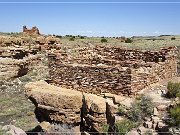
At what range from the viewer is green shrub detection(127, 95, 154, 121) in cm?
823

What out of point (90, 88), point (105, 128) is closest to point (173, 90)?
point (105, 128)

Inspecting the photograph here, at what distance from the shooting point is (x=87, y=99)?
1005cm

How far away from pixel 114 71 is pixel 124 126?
2.31 meters

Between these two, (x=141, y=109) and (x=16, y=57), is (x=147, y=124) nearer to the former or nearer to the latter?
(x=141, y=109)

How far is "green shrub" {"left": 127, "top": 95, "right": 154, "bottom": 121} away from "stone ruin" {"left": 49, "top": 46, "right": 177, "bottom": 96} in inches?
34.0

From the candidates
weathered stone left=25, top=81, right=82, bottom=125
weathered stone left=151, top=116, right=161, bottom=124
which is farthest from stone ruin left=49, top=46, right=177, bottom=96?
weathered stone left=151, top=116, right=161, bottom=124

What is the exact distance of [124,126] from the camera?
801 centimetres

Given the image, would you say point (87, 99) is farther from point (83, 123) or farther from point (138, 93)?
point (138, 93)

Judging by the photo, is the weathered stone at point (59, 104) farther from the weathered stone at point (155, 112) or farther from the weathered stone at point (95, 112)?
the weathered stone at point (155, 112)

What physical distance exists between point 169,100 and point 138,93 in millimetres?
941

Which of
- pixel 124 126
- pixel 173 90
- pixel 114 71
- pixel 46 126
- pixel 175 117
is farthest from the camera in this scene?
pixel 46 126

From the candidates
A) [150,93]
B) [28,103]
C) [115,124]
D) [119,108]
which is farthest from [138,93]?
[28,103]

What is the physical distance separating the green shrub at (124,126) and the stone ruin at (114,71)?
1.55m

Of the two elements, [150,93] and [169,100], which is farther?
[150,93]
